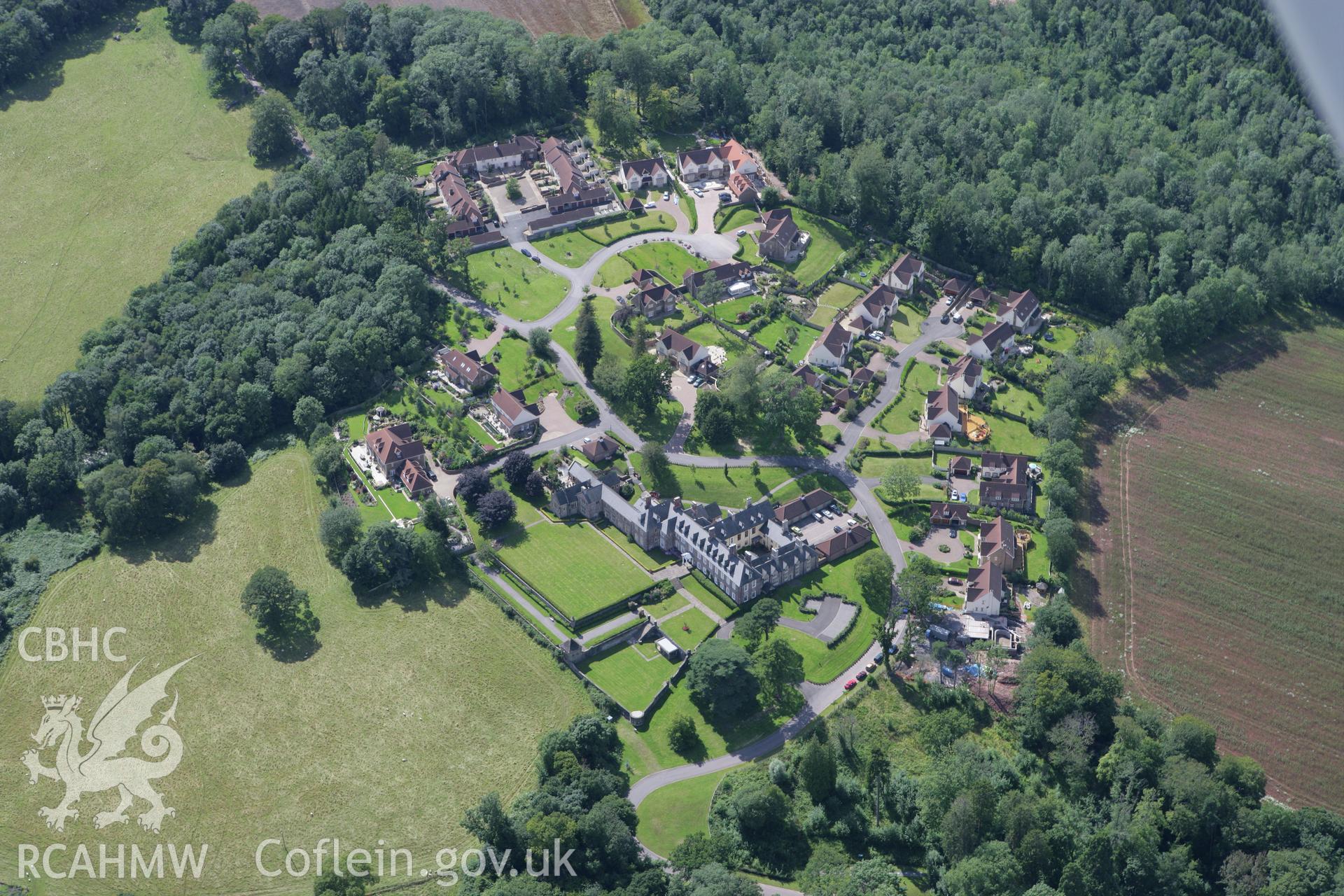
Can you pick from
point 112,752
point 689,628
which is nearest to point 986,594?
point 689,628

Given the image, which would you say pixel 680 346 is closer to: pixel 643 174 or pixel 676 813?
pixel 643 174

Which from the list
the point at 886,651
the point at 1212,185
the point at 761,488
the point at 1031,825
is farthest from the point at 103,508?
the point at 1212,185

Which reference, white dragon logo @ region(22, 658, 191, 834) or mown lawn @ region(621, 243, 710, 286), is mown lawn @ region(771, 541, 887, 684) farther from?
white dragon logo @ region(22, 658, 191, 834)

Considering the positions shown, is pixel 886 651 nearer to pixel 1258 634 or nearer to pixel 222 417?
pixel 1258 634

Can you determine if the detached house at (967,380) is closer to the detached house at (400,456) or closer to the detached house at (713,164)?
the detached house at (713,164)

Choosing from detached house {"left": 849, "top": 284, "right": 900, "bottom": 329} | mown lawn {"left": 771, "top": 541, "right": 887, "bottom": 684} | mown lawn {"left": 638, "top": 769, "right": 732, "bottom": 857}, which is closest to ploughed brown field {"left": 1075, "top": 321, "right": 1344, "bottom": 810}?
mown lawn {"left": 771, "top": 541, "right": 887, "bottom": 684}
